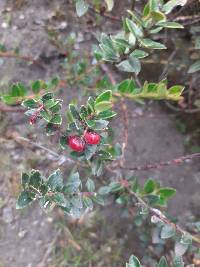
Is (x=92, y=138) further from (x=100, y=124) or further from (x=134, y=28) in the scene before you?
(x=134, y=28)

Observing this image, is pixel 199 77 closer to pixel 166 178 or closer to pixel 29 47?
pixel 166 178

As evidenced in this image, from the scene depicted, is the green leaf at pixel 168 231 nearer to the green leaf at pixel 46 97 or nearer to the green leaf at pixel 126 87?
the green leaf at pixel 126 87

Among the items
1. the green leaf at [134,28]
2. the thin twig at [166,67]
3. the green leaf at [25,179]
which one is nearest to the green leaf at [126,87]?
the green leaf at [134,28]

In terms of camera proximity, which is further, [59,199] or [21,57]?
[21,57]

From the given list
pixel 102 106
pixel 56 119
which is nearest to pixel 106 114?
pixel 102 106

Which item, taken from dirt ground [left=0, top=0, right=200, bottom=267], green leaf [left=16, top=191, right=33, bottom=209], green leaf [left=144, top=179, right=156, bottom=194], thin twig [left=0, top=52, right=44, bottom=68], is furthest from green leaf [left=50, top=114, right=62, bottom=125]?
dirt ground [left=0, top=0, right=200, bottom=267]

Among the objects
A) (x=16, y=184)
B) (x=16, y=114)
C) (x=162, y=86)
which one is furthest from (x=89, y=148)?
(x=16, y=114)
